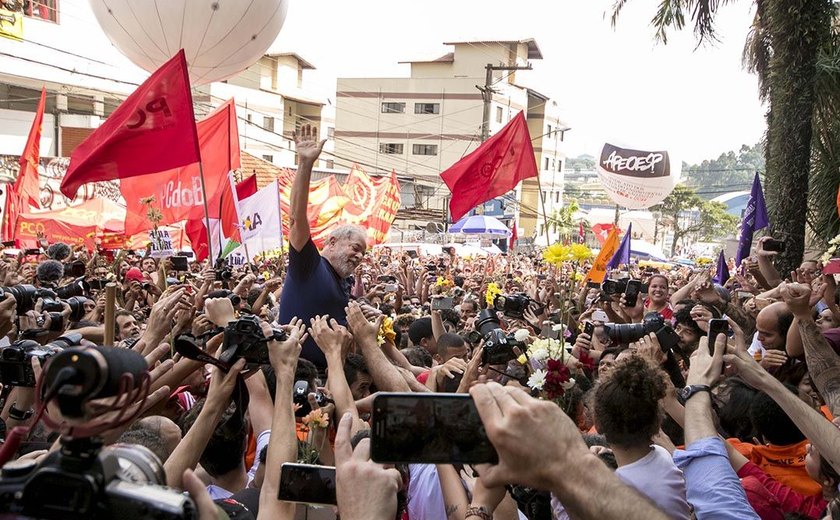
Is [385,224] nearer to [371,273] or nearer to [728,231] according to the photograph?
[371,273]

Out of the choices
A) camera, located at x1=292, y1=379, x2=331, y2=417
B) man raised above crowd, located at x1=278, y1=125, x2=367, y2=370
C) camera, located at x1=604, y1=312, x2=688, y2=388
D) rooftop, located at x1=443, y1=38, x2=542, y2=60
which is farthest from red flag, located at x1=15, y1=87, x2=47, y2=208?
rooftop, located at x1=443, y1=38, x2=542, y2=60

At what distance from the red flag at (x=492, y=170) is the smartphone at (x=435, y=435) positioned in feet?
30.1

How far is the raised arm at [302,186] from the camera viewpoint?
4.27m

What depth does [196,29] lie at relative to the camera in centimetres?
888

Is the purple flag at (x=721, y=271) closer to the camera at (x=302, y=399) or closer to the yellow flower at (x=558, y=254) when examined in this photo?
the yellow flower at (x=558, y=254)

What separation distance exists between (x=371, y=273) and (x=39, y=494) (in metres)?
13.3

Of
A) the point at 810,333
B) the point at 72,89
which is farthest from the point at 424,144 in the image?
the point at 810,333

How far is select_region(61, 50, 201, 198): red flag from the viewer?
22.7 ft

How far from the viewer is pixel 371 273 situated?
575 inches

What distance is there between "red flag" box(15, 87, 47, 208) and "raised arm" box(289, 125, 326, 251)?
36.7ft

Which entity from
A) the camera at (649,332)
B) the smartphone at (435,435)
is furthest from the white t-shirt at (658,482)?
the camera at (649,332)

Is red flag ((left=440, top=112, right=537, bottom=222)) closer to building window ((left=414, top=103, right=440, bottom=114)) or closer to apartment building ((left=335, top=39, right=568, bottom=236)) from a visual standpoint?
apartment building ((left=335, top=39, right=568, bottom=236))

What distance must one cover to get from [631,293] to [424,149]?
49752mm

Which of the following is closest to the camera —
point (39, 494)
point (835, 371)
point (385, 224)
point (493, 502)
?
point (39, 494)
